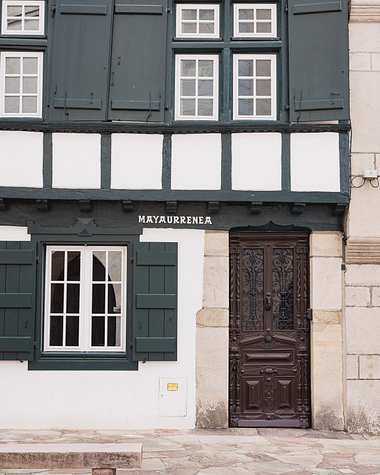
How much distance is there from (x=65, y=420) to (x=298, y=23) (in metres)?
5.81

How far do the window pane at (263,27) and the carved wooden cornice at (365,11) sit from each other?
1.04m

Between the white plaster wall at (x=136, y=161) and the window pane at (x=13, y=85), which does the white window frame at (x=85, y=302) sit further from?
the window pane at (x=13, y=85)

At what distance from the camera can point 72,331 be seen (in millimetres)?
7504

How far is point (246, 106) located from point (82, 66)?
7.08 feet

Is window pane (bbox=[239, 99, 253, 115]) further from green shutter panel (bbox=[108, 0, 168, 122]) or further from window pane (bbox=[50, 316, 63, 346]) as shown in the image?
window pane (bbox=[50, 316, 63, 346])

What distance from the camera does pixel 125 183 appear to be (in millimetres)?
7344

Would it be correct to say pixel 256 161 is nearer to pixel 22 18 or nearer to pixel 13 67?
pixel 13 67

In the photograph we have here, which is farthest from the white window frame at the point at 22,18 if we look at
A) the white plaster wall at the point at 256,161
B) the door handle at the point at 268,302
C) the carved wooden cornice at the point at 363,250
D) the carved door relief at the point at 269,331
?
the carved wooden cornice at the point at 363,250

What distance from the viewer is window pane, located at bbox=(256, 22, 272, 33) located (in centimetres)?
770

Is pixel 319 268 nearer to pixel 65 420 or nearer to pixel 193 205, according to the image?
pixel 193 205

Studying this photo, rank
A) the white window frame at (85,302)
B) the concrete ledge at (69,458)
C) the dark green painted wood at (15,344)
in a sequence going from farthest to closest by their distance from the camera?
1. the white window frame at (85,302)
2. the dark green painted wood at (15,344)
3. the concrete ledge at (69,458)

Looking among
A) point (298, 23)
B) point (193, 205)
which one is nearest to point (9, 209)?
point (193, 205)

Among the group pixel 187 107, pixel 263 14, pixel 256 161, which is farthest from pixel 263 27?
pixel 256 161

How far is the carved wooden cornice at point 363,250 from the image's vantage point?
729 centimetres
